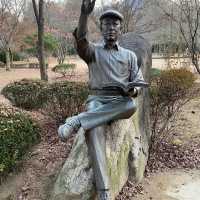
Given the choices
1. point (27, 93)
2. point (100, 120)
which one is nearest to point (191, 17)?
point (27, 93)

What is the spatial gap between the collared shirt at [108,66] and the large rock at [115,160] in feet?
1.62

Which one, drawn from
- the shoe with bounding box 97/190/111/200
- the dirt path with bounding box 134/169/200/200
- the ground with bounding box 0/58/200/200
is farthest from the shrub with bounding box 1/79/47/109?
the shoe with bounding box 97/190/111/200

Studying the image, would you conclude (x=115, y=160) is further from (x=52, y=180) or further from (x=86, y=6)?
(x=86, y=6)

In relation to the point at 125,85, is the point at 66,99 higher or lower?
lower

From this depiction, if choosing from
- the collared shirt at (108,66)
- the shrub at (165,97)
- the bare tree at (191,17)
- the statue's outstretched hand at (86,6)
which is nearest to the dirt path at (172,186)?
the shrub at (165,97)

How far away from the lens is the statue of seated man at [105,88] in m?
3.57

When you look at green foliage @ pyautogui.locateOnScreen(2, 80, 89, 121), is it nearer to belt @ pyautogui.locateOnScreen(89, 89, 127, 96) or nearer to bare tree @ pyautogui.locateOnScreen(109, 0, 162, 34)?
belt @ pyautogui.locateOnScreen(89, 89, 127, 96)

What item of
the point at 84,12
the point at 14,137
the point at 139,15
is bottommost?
the point at 14,137

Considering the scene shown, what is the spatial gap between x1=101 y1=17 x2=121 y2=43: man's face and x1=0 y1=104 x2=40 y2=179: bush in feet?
5.83

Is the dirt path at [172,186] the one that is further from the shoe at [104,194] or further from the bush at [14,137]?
the bush at [14,137]

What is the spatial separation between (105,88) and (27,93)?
3.60 m

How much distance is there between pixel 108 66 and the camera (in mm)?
3666

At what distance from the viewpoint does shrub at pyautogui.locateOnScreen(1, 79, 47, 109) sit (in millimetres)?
6797

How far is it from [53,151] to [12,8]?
2070cm
